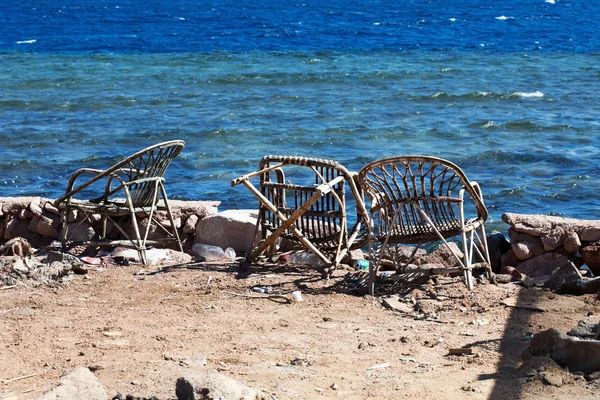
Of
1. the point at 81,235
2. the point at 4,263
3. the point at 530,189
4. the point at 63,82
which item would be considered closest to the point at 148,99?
the point at 63,82

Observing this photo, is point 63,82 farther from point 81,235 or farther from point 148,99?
point 81,235

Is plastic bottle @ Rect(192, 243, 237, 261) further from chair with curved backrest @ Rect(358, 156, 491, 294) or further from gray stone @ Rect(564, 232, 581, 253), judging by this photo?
gray stone @ Rect(564, 232, 581, 253)

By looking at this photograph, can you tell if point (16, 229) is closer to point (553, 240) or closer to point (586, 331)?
point (553, 240)

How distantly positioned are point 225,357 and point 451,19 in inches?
1564

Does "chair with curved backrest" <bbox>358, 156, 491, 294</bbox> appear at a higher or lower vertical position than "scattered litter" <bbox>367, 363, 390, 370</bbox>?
higher

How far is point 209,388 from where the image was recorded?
4.14 meters

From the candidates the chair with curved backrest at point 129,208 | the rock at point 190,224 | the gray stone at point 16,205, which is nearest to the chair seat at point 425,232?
the chair with curved backrest at point 129,208

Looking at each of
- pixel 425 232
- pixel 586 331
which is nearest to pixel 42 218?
pixel 425 232

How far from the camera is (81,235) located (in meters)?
8.17

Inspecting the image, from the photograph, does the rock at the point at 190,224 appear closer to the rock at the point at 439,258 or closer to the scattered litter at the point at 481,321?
the rock at the point at 439,258

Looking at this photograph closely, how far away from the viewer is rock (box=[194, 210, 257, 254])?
25.7 ft

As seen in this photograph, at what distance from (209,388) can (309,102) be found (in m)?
15.6

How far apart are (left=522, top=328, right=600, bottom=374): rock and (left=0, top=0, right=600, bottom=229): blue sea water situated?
5.42m

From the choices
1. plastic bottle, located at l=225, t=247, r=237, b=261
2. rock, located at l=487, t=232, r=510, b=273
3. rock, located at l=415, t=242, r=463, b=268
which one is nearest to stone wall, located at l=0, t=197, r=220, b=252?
plastic bottle, located at l=225, t=247, r=237, b=261
